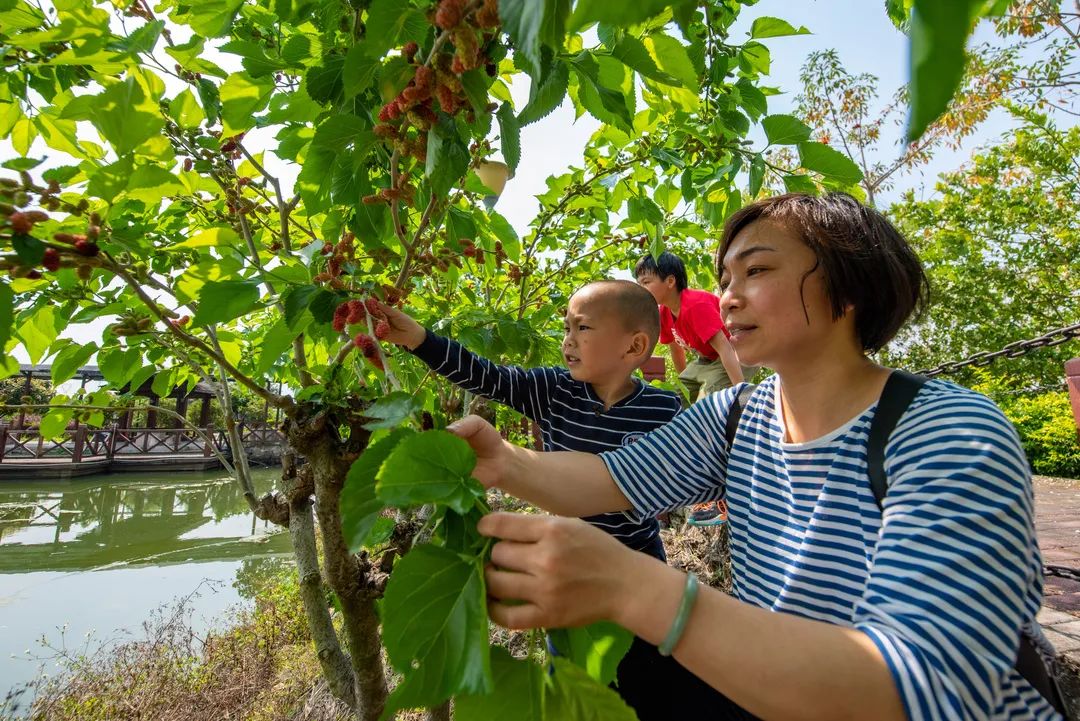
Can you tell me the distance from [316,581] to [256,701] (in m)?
2.75

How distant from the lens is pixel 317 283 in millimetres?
925

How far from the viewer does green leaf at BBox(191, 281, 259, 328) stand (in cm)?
88

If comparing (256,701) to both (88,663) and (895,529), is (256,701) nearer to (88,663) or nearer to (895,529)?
(88,663)

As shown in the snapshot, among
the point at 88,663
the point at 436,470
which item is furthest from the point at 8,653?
the point at 436,470

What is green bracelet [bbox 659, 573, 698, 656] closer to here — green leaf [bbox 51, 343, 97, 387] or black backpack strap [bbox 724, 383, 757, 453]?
black backpack strap [bbox 724, 383, 757, 453]

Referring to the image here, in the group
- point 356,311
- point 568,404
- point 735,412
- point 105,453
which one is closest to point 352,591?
point 356,311

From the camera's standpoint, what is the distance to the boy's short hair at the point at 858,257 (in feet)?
3.03

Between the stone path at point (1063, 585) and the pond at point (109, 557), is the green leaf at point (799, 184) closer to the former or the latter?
the stone path at point (1063, 585)

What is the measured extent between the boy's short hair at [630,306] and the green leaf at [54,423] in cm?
154

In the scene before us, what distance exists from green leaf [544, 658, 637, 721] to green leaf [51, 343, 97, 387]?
1370 mm

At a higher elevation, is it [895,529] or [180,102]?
[180,102]

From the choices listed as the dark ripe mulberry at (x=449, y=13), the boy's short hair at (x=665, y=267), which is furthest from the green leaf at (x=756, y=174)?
the boy's short hair at (x=665, y=267)

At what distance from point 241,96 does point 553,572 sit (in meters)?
1.08

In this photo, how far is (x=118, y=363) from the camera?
4.43ft
